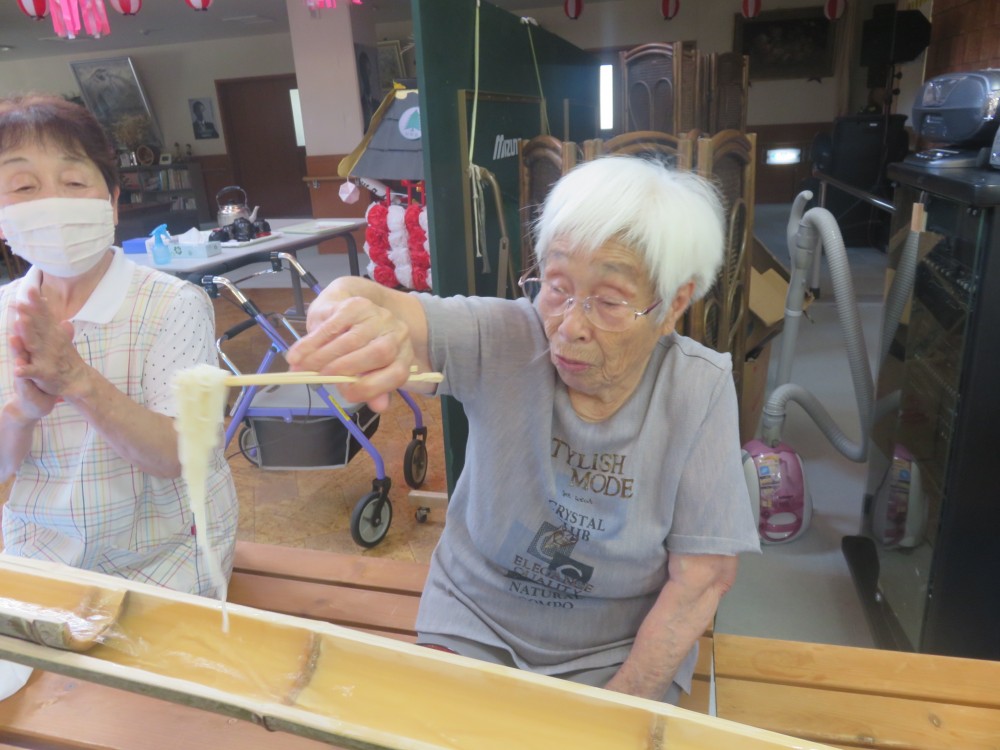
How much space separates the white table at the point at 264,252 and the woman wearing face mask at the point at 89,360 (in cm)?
172

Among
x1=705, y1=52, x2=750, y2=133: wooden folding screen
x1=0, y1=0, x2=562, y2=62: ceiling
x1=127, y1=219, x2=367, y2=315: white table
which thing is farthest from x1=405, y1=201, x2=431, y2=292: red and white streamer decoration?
x1=0, y1=0, x2=562, y2=62: ceiling

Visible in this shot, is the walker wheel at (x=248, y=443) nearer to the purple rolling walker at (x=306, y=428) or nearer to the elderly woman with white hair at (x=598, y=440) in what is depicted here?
the purple rolling walker at (x=306, y=428)

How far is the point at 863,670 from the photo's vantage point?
52.8 inches

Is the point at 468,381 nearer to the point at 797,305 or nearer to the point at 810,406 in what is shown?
the point at 797,305

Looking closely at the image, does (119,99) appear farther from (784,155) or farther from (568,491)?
(568,491)

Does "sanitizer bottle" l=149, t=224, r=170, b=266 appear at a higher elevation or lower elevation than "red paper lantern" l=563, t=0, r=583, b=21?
lower

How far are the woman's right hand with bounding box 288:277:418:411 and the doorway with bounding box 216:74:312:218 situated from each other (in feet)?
38.9

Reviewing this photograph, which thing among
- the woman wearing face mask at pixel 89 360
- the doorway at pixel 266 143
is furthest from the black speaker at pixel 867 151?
the doorway at pixel 266 143

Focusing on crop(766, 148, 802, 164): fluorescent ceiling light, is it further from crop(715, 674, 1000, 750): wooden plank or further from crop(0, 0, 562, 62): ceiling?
crop(715, 674, 1000, 750): wooden plank

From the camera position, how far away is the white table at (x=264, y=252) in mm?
3689

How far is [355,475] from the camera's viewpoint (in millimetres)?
3336

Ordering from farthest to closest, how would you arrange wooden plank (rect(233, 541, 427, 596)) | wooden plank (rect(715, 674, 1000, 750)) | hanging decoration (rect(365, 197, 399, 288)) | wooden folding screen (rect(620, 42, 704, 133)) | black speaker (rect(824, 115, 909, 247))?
1. black speaker (rect(824, 115, 909, 247))
2. hanging decoration (rect(365, 197, 399, 288))
3. wooden folding screen (rect(620, 42, 704, 133))
4. wooden plank (rect(233, 541, 427, 596))
5. wooden plank (rect(715, 674, 1000, 750))

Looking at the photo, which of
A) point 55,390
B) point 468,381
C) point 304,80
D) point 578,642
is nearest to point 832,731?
point 578,642

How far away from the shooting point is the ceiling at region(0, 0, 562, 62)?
8.58 meters
